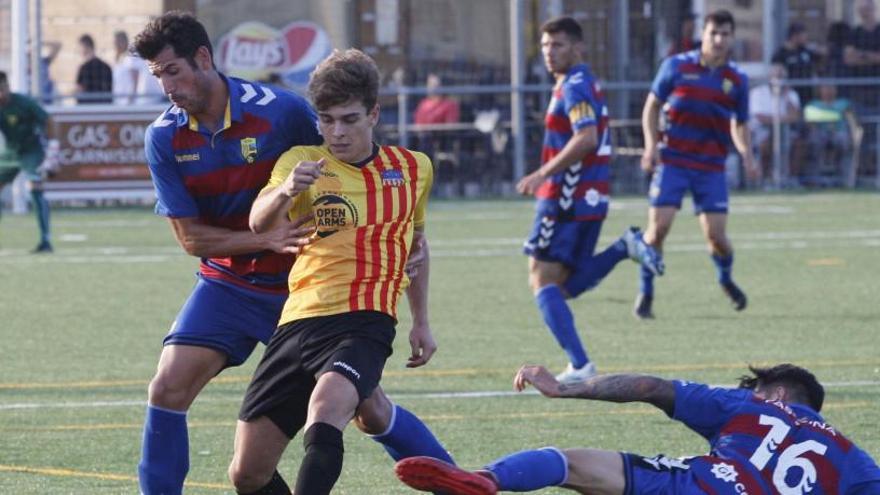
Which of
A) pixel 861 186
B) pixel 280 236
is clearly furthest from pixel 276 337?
pixel 861 186

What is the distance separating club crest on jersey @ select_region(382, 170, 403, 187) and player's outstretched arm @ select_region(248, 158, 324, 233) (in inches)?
10.6

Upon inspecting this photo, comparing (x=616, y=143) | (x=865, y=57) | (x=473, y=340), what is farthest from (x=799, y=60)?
(x=473, y=340)

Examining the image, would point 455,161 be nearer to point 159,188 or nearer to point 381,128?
point 381,128

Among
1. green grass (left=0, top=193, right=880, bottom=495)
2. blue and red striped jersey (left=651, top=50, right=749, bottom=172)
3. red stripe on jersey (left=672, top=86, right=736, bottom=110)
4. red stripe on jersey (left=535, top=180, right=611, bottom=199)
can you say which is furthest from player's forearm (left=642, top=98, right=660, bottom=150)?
red stripe on jersey (left=535, top=180, right=611, bottom=199)

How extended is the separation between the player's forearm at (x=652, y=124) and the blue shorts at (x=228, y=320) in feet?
23.3

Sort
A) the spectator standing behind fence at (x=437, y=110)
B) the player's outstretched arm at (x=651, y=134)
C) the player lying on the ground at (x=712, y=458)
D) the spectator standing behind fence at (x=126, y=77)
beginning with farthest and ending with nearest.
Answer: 1. the spectator standing behind fence at (x=437, y=110)
2. the spectator standing behind fence at (x=126, y=77)
3. the player's outstretched arm at (x=651, y=134)
4. the player lying on the ground at (x=712, y=458)

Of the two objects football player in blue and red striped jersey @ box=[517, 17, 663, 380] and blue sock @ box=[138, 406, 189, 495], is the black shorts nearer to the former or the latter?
blue sock @ box=[138, 406, 189, 495]

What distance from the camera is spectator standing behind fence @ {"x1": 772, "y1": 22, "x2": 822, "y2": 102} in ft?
82.9

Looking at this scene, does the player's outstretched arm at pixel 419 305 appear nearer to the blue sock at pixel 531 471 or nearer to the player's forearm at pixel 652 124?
the blue sock at pixel 531 471

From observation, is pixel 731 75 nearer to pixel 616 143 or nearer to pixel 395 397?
pixel 395 397

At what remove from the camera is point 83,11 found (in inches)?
1030

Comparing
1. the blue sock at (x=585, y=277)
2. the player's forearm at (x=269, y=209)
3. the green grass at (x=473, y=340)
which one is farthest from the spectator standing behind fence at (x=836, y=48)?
the player's forearm at (x=269, y=209)

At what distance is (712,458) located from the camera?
236 inches

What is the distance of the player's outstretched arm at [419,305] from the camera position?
6.51 metres
